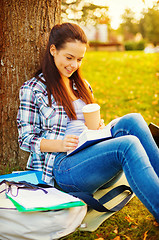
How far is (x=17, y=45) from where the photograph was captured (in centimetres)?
301

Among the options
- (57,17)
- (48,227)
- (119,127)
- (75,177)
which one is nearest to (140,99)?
(57,17)

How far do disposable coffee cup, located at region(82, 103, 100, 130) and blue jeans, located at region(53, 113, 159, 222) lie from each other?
206mm

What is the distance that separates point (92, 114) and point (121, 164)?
1.59ft

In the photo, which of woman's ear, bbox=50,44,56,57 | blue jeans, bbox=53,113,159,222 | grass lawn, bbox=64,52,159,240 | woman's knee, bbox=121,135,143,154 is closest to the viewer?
blue jeans, bbox=53,113,159,222

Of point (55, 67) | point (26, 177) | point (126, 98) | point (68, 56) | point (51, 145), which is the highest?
point (68, 56)

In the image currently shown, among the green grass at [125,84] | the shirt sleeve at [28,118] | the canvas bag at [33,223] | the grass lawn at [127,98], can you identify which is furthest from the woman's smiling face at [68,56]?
the green grass at [125,84]

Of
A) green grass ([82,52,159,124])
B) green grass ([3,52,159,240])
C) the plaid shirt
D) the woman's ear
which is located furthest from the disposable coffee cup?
green grass ([82,52,159,124])

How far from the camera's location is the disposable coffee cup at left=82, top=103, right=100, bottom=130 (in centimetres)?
236

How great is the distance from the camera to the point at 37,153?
2479mm

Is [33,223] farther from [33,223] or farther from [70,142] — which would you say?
[70,142]

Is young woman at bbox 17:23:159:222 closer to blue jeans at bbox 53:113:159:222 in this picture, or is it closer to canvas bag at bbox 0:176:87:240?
blue jeans at bbox 53:113:159:222

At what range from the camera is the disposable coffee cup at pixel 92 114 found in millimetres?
2359

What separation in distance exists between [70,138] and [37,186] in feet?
1.49

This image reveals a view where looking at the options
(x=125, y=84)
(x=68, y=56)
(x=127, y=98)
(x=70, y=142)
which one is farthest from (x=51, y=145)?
(x=125, y=84)
